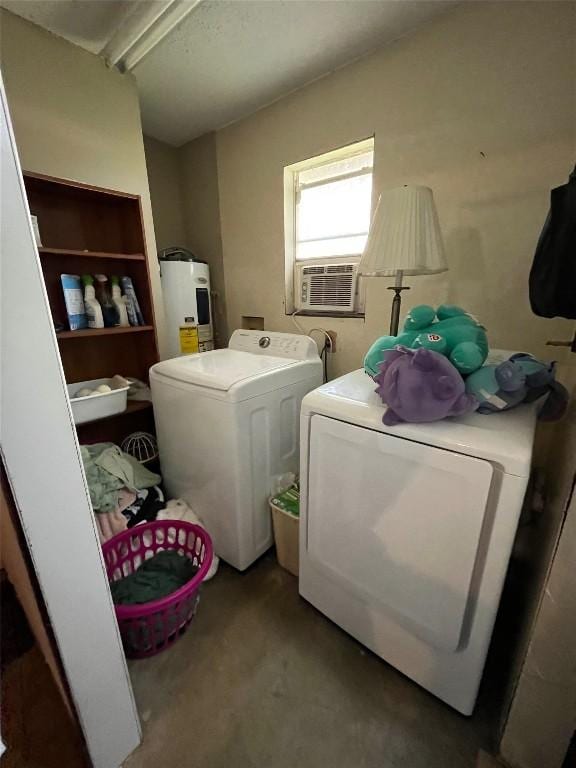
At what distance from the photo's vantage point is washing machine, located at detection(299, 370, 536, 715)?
2.50ft

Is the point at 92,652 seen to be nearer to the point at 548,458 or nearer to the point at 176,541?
the point at 176,541

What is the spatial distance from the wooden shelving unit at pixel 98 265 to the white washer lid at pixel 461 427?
1.37 m

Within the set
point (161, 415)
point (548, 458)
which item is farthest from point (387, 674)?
point (161, 415)

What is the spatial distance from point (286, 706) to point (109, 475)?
3.88 feet

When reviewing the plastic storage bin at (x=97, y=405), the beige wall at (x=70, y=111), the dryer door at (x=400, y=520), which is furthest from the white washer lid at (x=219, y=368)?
the beige wall at (x=70, y=111)

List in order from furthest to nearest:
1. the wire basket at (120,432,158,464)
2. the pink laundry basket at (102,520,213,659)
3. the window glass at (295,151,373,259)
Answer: the wire basket at (120,432,158,464)
the window glass at (295,151,373,259)
the pink laundry basket at (102,520,213,659)

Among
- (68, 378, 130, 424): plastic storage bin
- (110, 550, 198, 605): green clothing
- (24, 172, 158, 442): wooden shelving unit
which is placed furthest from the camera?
(24, 172, 158, 442): wooden shelving unit

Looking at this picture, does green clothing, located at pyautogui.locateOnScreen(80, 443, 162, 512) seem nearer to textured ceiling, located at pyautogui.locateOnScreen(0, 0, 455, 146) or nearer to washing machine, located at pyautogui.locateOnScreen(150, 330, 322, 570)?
washing machine, located at pyautogui.locateOnScreen(150, 330, 322, 570)

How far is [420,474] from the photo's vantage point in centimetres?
83

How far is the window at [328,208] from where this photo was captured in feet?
5.92

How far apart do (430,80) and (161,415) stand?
2018 millimetres

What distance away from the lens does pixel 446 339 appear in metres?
0.90

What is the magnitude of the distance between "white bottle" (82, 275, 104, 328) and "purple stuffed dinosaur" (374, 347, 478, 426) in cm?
162

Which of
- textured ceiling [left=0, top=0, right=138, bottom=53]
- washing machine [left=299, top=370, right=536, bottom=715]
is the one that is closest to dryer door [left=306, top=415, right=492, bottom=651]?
washing machine [left=299, top=370, right=536, bottom=715]
